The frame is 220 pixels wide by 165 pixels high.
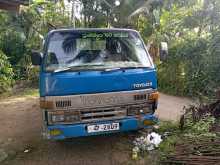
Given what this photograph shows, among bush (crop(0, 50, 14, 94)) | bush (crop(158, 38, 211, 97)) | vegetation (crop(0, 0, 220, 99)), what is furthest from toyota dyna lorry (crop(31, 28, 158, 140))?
bush (crop(0, 50, 14, 94))

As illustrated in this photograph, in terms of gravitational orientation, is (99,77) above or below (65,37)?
below

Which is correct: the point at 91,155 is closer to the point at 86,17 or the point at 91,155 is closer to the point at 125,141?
the point at 125,141

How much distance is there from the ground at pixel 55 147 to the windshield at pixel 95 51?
1574mm

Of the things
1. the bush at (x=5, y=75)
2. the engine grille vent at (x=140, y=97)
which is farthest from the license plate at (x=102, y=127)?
the bush at (x=5, y=75)

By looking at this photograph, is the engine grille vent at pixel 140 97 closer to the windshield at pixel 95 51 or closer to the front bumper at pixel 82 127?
the front bumper at pixel 82 127

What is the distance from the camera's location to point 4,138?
6.80m

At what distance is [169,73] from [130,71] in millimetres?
6344

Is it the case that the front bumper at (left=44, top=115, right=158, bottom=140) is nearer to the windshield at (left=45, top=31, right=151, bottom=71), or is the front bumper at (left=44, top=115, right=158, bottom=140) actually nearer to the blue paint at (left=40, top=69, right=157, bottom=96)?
the blue paint at (left=40, top=69, right=157, bottom=96)

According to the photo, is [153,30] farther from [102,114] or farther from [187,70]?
[102,114]

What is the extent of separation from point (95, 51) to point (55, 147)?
2.04 m

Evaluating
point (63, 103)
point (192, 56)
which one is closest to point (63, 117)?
point (63, 103)

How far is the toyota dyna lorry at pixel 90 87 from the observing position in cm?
519

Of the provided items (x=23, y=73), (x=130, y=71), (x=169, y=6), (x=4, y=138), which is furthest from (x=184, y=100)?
(x=169, y=6)

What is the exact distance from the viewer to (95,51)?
6.04m
